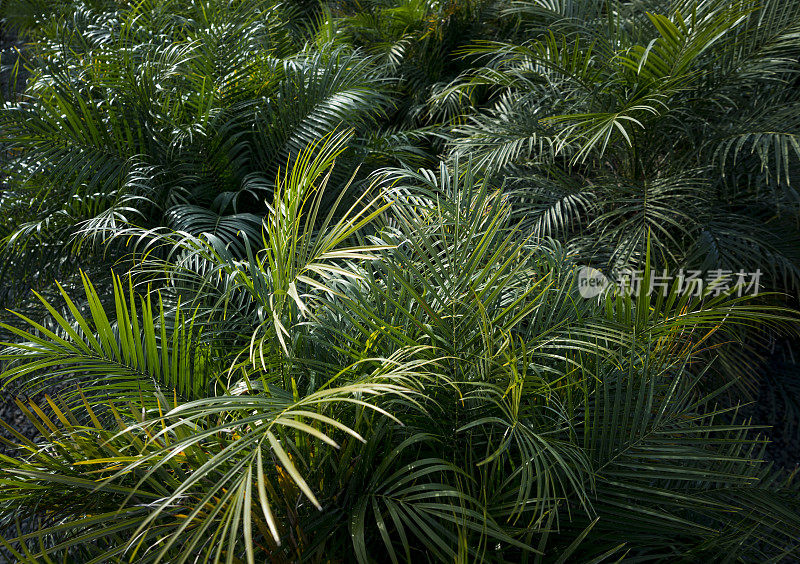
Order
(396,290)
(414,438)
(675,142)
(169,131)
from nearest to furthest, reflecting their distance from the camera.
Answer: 1. (414,438)
2. (396,290)
3. (675,142)
4. (169,131)

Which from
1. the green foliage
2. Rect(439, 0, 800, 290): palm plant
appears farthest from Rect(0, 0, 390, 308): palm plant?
Rect(439, 0, 800, 290): palm plant

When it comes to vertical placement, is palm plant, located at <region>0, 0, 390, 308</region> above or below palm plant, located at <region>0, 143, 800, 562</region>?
above

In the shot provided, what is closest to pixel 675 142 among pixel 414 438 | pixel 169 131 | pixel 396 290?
pixel 396 290

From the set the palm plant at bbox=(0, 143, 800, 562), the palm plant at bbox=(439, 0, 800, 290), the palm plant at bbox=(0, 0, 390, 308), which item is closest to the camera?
the palm plant at bbox=(0, 143, 800, 562)

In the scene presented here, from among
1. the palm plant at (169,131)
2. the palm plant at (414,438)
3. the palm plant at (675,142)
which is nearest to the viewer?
the palm plant at (414,438)

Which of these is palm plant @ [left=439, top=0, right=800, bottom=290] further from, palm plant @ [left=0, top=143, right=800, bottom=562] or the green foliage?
palm plant @ [left=0, top=143, right=800, bottom=562]

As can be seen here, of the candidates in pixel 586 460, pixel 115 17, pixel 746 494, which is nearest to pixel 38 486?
pixel 586 460

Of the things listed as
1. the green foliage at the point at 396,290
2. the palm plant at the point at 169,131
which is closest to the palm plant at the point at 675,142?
the green foliage at the point at 396,290

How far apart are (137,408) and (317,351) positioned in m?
0.38

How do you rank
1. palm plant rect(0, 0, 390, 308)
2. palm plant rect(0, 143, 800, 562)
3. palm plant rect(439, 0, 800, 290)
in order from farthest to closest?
palm plant rect(0, 0, 390, 308)
palm plant rect(439, 0, 800, 290)
palm plant rect(0, 143, 800, 562)

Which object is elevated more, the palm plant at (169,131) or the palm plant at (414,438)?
the palm plant at (169,131)

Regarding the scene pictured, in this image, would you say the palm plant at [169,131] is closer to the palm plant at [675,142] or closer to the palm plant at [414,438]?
the palm plant at [675,142]

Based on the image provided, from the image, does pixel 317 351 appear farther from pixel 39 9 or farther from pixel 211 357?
pixel 39 9

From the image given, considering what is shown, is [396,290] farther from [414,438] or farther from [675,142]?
[675,142]
